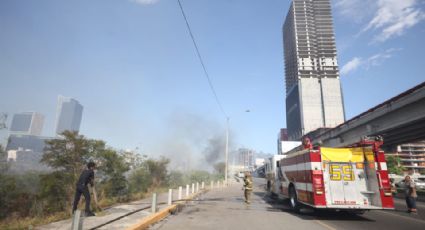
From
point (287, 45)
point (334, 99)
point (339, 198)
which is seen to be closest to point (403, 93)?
point (339, 198)

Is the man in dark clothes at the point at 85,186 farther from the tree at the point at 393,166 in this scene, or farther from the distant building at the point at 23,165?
the tree at the point at 393,166

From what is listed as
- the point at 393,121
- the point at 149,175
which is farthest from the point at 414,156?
the point at 149,175

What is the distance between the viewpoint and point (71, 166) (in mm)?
17203

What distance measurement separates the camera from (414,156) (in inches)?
4542

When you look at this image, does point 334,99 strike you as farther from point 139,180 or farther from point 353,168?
point 353,168

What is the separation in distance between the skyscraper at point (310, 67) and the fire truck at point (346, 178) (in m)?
129

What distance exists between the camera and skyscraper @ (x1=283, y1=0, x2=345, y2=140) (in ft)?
439

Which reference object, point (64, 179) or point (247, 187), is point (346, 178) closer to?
point (247, 187)

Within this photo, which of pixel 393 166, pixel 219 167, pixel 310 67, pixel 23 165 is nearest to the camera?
pixel 23 165

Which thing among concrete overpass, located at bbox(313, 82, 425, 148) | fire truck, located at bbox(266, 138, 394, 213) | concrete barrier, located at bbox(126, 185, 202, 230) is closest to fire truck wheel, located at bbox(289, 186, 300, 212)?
fire truck, located at bbox(266, 138, 394, 213)

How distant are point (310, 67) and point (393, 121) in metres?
156

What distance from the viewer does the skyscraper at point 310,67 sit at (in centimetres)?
13388

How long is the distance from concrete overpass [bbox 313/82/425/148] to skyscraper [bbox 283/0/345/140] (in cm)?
10869

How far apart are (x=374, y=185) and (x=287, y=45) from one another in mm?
188714
